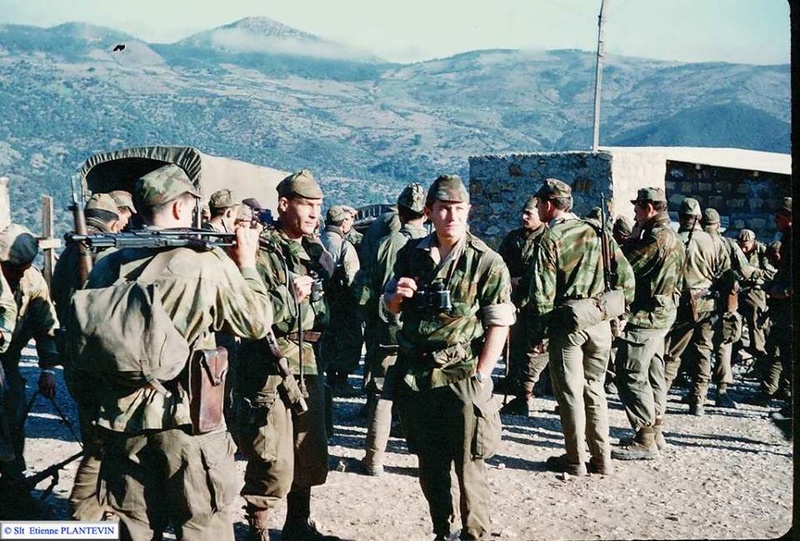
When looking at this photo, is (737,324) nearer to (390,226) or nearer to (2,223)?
(390,226)

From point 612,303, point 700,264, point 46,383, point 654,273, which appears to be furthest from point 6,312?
point 700,264

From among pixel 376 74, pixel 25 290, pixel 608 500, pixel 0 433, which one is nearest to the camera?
pixel 0 433

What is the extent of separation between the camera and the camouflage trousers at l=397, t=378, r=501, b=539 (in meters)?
4.66

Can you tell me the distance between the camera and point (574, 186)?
12188 mm

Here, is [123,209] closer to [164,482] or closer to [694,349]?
[164,482]

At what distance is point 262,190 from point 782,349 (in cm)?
836

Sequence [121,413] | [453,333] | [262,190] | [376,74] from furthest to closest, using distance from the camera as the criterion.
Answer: [376,74] → [262,190] → [453,333] → [121,413]

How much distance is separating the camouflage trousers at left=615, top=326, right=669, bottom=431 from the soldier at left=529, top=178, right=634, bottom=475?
509 millimetres

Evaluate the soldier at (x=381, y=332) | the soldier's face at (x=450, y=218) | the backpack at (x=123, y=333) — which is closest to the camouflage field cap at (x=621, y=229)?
the soldier at (x=381, y=332)

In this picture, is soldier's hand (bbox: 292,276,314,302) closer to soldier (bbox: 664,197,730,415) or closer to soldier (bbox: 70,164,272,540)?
soldier (bbox: 70,164,272,540)

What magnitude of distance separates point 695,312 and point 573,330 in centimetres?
265

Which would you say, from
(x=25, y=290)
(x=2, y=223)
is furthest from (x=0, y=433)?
(x=2, y=223)

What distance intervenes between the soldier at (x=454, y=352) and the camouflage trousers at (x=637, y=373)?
2768 mm

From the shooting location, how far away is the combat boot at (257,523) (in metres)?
4.99
